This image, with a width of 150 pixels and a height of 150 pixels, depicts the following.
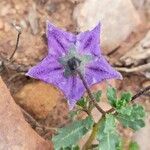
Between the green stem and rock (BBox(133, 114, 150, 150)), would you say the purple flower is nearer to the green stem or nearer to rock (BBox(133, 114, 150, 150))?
the green stem

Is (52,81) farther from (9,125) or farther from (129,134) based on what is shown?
(129,134)

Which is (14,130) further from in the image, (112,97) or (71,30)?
(71,30)

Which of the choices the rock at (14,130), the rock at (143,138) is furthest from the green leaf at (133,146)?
the rock at (14,130)

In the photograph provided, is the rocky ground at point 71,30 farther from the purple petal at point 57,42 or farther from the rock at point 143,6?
the purple petal at point 57,42

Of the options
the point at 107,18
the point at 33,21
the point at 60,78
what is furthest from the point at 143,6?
the point at 60,78

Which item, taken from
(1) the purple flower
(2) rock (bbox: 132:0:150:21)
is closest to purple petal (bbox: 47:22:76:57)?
(1) the purple flower

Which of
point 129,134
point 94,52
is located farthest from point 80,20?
point 94,52
